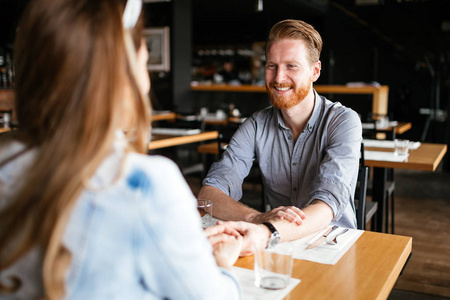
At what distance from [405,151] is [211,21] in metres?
10.1

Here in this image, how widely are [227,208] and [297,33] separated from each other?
2.57ft

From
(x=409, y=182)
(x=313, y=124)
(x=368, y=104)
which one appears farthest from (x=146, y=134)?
(x=368, y=104)

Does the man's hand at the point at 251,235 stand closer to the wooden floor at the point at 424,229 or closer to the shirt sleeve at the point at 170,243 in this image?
the shirt sleeve at the point at 170,243

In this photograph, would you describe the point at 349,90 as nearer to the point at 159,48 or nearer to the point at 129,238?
the point at 159,48

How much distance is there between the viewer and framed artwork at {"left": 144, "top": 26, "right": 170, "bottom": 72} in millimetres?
7375

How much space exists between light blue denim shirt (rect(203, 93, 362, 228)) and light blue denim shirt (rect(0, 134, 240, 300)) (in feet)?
3.31

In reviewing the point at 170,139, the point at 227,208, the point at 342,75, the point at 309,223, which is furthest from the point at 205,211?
the point at 342,75

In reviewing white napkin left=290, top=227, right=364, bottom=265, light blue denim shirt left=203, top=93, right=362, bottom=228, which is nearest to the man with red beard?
light blue denim shirt left=203, top=93, right=362, bottom=228

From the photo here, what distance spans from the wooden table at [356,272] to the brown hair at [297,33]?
870mm

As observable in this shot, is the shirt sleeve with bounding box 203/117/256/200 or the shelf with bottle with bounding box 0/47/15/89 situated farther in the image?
the shelf with bottle with bounding box 0/47/15/89

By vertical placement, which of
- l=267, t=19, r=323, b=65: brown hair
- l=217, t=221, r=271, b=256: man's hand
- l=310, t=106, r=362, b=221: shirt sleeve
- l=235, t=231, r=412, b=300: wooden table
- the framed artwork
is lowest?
l=235, t=231, r=412, b=300: wooden table

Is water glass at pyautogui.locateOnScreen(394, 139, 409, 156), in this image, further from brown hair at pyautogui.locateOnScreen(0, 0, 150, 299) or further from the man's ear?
brown hair at pyautogui.locateOnScreen(0, 0, 150, 299)

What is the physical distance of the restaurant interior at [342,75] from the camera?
169 inches

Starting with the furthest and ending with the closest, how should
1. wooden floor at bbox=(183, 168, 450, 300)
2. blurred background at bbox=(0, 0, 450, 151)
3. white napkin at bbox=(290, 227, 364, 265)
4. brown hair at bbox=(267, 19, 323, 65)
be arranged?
blurred background at bbox=(0, 0, 450, 151) → wooden floor at bbox=(183, 168, 450, 300) → brown hair at bbox=(267, 19, 323, 65) → white napkin at bbox=(290, 227, 364, 265)
